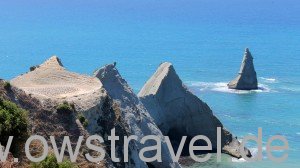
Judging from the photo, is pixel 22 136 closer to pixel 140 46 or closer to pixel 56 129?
pixel 56 129

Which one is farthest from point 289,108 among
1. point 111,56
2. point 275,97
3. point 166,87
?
point 111,56

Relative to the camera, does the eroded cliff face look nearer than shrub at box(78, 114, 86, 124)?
Yes

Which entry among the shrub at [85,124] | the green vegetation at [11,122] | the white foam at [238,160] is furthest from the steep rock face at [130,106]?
the green vegetation at [11,122]

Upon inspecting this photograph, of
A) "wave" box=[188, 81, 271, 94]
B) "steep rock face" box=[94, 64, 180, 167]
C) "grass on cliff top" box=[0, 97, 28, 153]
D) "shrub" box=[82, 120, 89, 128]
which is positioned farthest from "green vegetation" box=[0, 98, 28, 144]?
"wave" box=[188, 81, 271, 94]

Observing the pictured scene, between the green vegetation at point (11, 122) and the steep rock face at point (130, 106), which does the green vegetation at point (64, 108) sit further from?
the steep rock face at point (130, 106)

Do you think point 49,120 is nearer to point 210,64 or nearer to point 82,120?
point 82,120

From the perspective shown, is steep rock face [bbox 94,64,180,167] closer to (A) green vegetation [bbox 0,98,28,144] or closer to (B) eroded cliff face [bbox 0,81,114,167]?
(B) eroded cliff face [bbox 0,81,114,167]

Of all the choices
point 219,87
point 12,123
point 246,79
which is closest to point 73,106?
point 12,123
